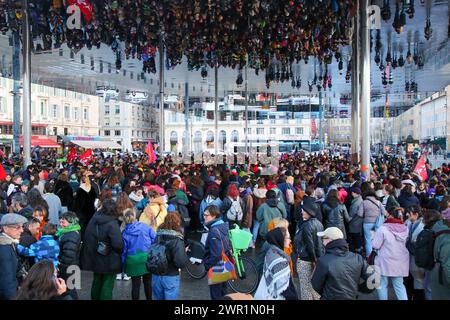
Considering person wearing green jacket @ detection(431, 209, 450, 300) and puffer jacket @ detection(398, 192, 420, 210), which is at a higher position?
puffer jacket @ detection(398, 192, 420, 210)

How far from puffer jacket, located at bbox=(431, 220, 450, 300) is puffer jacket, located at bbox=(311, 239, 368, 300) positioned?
1231mm

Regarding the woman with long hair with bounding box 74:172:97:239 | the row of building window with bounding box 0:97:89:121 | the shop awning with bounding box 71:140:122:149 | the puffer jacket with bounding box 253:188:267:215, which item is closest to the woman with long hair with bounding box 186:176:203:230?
the puffer jacket with bounding box 253:188:267:215

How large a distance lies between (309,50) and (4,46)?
1321 centimetres

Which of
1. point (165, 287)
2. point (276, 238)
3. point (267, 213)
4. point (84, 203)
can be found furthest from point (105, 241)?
point (84, 203)

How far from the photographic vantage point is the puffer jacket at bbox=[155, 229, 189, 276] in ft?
18.4

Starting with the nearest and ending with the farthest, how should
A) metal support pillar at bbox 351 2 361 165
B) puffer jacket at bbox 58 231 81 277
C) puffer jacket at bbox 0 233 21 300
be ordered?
puffer jacket at bbox 0 233 21 300 → puffer jacket at bbox 58 231 81 277 → metal support pillar at bbox 351 2 361 165

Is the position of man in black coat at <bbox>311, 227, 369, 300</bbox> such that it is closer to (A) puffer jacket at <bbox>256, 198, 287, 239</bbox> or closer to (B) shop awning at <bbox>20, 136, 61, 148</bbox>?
(A) puffer jacket at <bbox>256, 198, 287, 239</bbox>

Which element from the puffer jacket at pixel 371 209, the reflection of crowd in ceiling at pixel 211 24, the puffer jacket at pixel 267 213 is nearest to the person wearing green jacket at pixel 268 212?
the puffer jacket at pixel 267 213

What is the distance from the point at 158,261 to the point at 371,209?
463 cm

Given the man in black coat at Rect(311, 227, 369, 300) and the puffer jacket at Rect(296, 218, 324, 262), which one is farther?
the puffer jacket at Rect(296, 218, 324, 262)

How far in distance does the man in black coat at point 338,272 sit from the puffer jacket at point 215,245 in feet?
4.98

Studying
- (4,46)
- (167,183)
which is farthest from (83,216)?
(4,46)

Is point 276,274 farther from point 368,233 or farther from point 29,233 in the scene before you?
point 368,233

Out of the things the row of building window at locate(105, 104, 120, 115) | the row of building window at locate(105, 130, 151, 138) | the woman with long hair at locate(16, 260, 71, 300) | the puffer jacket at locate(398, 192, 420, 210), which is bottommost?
the woman with long hair at locate(16, 260, 71, 300)
